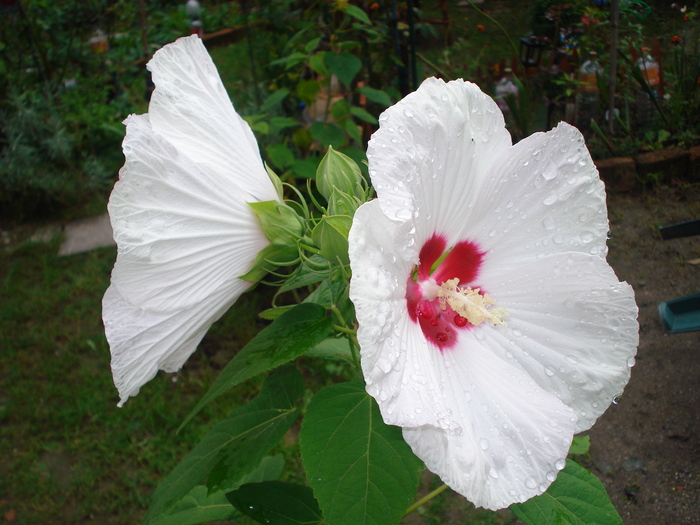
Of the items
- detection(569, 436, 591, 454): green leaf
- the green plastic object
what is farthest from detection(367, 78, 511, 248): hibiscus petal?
the green plastic object

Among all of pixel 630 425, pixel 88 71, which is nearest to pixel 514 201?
pixel 630 425

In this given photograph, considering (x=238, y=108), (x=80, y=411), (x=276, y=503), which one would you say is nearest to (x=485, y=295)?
(x=276, y=503)

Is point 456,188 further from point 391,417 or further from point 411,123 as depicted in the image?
point 391,417

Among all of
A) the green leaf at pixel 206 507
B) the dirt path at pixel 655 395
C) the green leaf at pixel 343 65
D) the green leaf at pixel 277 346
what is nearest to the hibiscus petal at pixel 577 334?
the green leaf at pixel 277 346

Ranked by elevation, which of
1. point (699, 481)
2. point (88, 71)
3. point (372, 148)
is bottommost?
point (88, 71)

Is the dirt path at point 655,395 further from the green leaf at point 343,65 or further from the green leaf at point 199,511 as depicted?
the green leaf at point 343,65

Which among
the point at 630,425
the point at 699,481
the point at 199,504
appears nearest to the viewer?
the point at 199,504

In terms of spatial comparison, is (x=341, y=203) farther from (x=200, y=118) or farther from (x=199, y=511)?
(x=199, y=511)
